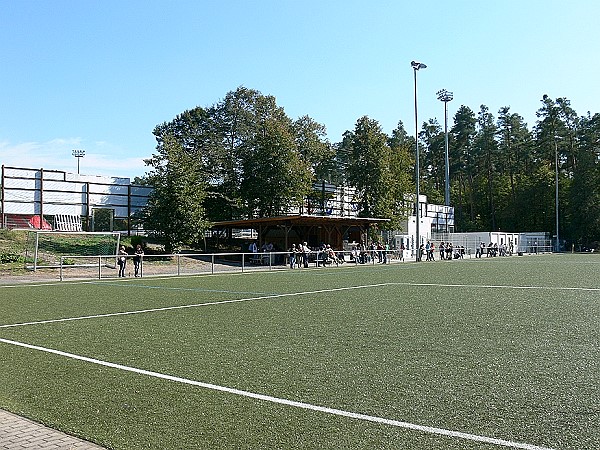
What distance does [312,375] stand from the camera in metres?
6.20

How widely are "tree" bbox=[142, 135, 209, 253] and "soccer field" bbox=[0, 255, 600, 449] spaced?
22500mm

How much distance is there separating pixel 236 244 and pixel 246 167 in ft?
20.3

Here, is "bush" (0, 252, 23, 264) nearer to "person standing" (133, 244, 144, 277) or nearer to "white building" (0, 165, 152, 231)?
"person standing" (133, 244, 144, 277)

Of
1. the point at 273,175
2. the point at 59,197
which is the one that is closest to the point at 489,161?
the point at 273,175

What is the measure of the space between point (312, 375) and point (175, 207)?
98.4 ft

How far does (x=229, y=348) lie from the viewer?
25.7 ft

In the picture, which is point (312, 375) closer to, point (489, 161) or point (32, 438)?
point (32, 438)

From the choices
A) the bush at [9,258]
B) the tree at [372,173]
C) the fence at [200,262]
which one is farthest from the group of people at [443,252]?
the bush at [9,258]

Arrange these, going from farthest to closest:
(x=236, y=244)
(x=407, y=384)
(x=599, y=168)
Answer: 1. (x=599, y=168)
2. (x=236, y=244)
3. (x=407, y=384)

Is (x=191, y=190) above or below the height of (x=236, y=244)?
above

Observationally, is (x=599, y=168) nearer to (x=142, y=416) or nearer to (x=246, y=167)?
(x=246, y=167)

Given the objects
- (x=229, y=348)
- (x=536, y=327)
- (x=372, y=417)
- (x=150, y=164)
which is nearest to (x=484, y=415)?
(x=372, y=417)

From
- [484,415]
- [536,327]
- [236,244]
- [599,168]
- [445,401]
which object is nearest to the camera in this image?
[484,415]

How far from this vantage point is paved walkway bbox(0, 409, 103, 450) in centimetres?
421
